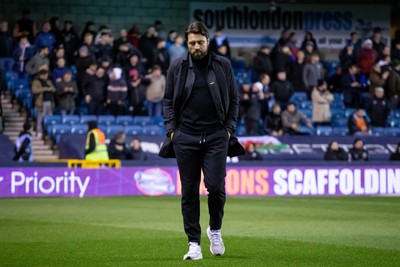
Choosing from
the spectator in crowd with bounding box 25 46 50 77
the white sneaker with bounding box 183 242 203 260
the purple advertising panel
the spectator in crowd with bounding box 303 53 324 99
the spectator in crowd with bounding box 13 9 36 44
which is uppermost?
the spectator in crowd with bounding box 13 9 36 44

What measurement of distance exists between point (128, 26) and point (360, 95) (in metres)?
7.74

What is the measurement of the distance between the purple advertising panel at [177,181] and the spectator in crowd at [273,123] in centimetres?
393

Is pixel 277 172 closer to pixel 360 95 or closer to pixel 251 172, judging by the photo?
pixel 251 172

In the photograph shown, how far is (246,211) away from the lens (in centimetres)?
1819

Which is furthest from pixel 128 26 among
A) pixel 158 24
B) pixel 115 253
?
Result: pixel 115 253

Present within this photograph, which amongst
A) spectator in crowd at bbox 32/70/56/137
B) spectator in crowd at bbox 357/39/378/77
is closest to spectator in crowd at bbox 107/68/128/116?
spectator in crowd at bbox 32/70/56/137

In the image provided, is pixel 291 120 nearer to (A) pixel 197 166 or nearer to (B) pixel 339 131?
(B) pixel 339 131

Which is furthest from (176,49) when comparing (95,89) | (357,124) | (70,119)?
(357,124)

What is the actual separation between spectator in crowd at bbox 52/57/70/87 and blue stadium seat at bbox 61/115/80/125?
0.94 m

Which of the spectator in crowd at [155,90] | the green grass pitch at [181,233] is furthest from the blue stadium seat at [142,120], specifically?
the green grass pitch at [181,233]

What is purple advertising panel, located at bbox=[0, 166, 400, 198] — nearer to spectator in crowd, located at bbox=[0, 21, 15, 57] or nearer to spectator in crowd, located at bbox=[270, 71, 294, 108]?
spectator in crowd, located at bbox=[270, 71, 294, 108]

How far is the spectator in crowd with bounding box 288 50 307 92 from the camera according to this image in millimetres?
30297

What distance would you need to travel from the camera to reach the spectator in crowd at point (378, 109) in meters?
29.9

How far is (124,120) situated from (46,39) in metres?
3.14
